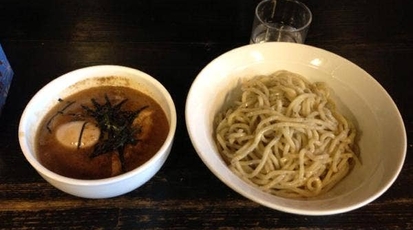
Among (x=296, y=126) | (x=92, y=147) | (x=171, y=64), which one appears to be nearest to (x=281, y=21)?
(x=171, y=64)

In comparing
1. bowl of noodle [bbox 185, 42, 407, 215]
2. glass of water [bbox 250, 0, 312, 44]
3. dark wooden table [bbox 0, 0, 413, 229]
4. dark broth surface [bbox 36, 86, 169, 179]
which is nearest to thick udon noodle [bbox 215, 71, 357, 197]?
bowl of noodle [bbox 185, 42, 407, 215]

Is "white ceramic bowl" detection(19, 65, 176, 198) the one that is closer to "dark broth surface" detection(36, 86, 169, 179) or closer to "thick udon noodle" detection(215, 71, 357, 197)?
"dark broth surface" detection(36, 86, 169, 179)

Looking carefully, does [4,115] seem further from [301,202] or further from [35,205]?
[301,202]

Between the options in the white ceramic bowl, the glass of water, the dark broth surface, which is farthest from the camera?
the glass of water

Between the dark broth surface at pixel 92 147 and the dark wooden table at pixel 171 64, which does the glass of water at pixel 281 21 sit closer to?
the dark wooden table at pixel 171 64

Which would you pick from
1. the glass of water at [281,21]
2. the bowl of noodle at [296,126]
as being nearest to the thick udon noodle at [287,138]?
the bowl of noodle at [296,126]

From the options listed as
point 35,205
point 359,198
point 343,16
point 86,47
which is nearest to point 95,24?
point 86,47
